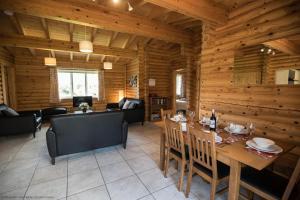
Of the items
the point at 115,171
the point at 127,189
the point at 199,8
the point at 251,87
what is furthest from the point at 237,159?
the point at 199,8

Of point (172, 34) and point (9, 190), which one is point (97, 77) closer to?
point (172, 34)

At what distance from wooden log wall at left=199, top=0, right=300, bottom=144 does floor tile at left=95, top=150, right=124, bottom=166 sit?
2.13 m

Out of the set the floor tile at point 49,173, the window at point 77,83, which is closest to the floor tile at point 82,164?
the floor tile at point 49,173

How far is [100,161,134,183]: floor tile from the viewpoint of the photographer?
2.31 m

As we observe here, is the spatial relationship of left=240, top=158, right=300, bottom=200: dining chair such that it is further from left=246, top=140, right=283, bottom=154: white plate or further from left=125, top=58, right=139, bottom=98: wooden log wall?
left=125, top=58, right=139, bottom=98: wooden log wall

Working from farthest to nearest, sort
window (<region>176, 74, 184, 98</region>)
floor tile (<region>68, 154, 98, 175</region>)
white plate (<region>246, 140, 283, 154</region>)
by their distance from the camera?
window (<region>176, 74, 184, 98</region>) → floor tile (<region>68, 154, 98, 175</region>) → white plate (<region>246, 140, 283, 154</region>)

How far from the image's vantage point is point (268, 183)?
147 centimetres

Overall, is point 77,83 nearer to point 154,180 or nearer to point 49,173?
point 49,173

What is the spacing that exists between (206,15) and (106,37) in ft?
12.9

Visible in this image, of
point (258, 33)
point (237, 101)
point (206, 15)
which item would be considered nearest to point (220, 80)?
point (237, 101)

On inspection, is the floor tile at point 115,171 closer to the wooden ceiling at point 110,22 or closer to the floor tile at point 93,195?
the floor tile at point 93,195

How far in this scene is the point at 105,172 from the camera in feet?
8.02

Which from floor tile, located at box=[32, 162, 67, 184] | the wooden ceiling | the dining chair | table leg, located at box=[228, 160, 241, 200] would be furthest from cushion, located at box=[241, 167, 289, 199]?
floor tile, located at box=[32, 162, 67, 184]

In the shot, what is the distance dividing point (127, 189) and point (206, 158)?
1.15 meters
